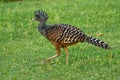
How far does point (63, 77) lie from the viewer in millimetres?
8008

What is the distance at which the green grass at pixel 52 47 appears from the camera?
27.2 feet

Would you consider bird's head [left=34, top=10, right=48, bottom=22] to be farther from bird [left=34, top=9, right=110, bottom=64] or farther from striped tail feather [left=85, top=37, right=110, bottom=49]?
striped tail feather [left=85, top=37, right=110, bottom=49]

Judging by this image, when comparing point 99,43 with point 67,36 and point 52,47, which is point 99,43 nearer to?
point 67,36

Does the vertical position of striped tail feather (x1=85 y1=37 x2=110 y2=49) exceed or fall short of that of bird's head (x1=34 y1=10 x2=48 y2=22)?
it falls short

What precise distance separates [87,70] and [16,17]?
5.71m

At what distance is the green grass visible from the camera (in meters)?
8.28

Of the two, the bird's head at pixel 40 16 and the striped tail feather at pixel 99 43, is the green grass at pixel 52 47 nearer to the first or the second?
the striped tail feather at pixel 99 43

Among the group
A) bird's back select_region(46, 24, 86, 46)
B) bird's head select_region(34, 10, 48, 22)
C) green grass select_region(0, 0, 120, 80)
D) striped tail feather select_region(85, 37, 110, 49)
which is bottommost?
green grass select_region(0, 0, 120, 80)

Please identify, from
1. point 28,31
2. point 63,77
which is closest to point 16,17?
point 28,31

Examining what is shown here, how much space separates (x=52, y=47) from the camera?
Result: 10.5 meters

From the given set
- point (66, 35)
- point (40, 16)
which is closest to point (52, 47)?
point (40, 16)

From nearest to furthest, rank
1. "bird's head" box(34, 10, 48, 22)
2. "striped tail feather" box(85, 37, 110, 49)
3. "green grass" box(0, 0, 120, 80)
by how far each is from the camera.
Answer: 1. "green grass" box(0, 0, 120, 80)
2. "striped tail feather" box(85, 37, 110, 49)
3. "bird's head" box(34, 10, 48, 22)

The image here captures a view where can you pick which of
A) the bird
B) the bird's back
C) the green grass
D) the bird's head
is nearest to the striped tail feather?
the bird

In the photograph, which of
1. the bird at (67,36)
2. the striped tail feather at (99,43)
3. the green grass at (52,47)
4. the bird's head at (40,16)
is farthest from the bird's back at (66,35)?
the green grass at (52,47)
